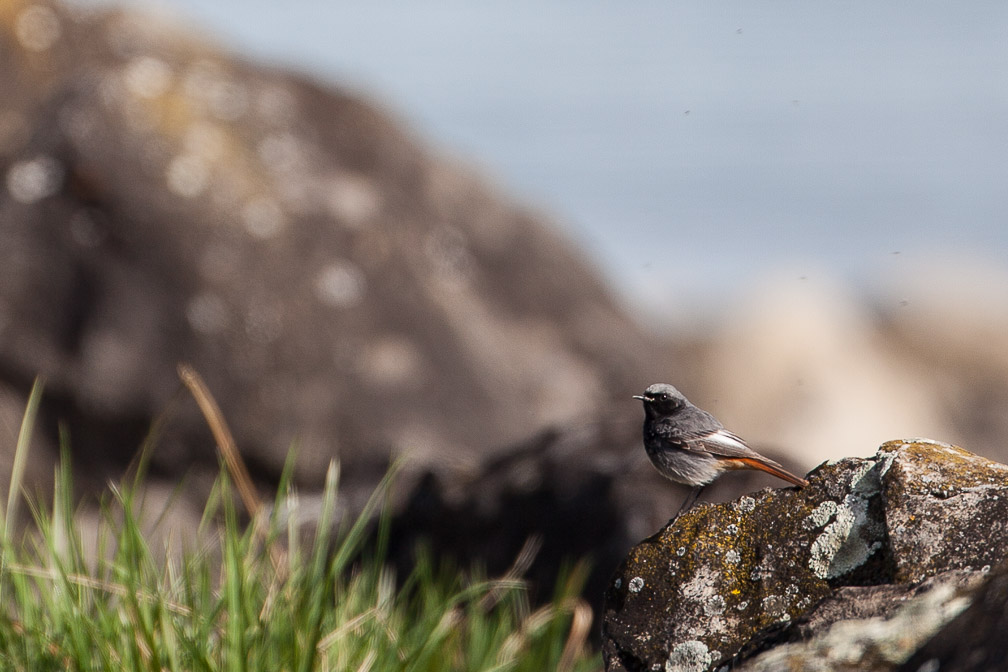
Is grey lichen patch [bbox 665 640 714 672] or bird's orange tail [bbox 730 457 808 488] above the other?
bird's orange tail [bbox 730 457 808 488]

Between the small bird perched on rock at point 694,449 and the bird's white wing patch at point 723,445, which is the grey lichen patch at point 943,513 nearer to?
the small bird perched on rock at point 694,449

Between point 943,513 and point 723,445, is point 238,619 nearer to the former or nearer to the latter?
point 723,445

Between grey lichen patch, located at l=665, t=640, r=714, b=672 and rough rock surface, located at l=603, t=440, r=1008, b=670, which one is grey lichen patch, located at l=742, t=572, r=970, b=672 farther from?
grey lichen patch, located at l=665, t=640, r=714, b=672

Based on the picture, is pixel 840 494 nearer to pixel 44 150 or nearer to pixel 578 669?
pixel 578 669

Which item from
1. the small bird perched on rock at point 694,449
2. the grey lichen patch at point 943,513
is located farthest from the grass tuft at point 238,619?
the grey lichen patch at point 943,513

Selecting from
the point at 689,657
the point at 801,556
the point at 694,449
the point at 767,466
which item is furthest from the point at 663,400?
the point at 689,657

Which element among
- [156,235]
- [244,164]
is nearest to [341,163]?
[244,164]

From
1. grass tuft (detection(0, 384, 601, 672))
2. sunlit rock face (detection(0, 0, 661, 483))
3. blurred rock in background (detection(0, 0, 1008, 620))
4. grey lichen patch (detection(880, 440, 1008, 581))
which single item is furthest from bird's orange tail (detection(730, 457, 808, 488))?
sunlit rock face (detection(0, 0, 661, 483))

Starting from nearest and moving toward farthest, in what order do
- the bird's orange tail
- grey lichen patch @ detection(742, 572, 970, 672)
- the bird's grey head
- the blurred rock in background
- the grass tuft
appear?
grey lichen patch @ detection(742, 572, 970, 672) → the bird's orange tail → the bird's grey head → the grass tuft → the blurred rock in background
